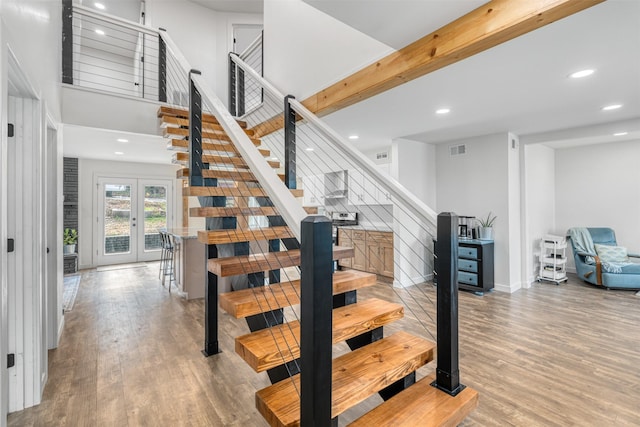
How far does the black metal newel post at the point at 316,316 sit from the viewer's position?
0.99 metres

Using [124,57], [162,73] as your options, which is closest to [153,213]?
[124,57]

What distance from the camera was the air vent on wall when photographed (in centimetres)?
523

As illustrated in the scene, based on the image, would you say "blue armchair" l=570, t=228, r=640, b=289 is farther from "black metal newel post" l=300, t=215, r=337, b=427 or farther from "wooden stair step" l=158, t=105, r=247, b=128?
"wooden stair step" l=158, t=105, r=247, b=128

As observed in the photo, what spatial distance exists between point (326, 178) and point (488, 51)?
194 inches

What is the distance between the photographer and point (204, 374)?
7.96 ft

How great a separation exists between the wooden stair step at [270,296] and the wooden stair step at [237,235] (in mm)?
369

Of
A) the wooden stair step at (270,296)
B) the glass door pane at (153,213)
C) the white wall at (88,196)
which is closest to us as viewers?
the wooden stair step at (270,296)

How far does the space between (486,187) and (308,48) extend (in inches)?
135

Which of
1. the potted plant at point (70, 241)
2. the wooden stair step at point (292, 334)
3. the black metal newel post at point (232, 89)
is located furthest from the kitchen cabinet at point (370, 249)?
the potted plant at point (70, 241)

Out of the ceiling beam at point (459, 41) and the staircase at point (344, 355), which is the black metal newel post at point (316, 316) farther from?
the ceiling beam at point (459, 41)

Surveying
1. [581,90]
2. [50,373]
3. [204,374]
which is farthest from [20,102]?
[581,90]

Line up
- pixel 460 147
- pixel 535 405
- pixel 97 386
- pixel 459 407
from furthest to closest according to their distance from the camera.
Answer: pixel 460 147 → pixel 97 386 → pixel 535 405 → pixel 459 407

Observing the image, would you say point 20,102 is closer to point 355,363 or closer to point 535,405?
point 355,363

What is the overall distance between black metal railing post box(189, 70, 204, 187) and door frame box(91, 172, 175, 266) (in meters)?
5.82
